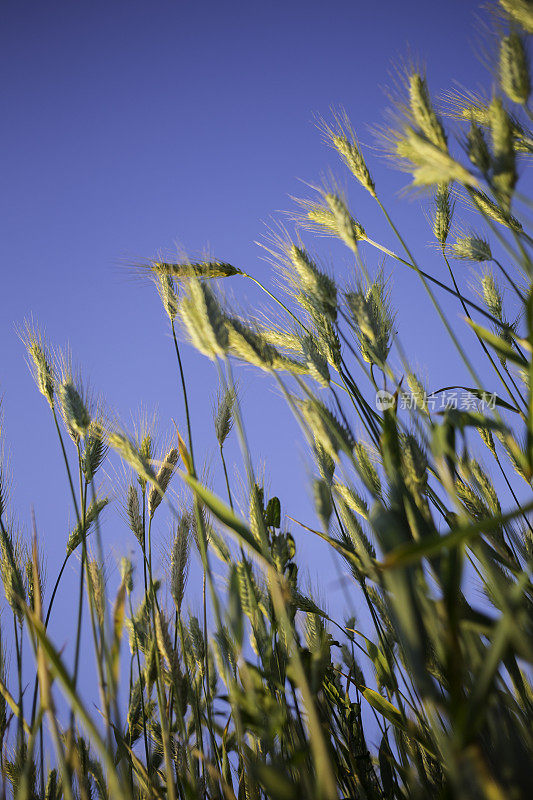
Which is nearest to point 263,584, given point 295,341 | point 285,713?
point 285,713

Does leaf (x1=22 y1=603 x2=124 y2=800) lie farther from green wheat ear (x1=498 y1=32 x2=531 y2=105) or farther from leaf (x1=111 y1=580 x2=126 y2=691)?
green wheat ear (x1=498 y1=32 x2=531 y2=105)

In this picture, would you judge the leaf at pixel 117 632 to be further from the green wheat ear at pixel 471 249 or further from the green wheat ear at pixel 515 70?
the green wheat ear at pixel 471 249

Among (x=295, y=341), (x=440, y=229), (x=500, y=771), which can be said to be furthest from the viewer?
(x=440, y=229)

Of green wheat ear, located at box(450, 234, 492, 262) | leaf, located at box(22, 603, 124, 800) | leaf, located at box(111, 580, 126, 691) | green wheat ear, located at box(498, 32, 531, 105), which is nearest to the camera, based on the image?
leaf, located at box(22, 603, 124, 800)

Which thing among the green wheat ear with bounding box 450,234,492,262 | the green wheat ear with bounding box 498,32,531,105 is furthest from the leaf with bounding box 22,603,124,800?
the green wheat ear with bounding box 450,234,492,262

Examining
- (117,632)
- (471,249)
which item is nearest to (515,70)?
(471,249)

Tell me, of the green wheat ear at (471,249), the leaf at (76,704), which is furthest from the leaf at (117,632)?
the green wheat ear at (471,249)

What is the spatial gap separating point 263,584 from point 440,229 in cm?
155

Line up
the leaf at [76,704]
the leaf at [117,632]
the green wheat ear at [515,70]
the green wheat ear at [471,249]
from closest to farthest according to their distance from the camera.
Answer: the leaf at [76,704], the leaf at [117,632], the green wheat ear at [515,70], the green wheat ear at [471,249]

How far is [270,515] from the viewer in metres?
1.31

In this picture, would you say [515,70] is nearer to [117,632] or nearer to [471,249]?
[471,249]

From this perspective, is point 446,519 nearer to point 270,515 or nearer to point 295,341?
point 270,515

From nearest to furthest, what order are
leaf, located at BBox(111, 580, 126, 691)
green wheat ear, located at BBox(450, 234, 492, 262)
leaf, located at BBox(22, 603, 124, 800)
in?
leaf, located at BBox(22, 603, 124, 800) < leaf, located at BBox(111, 580, 126, 691) < green wheat ear, located at BBox(450, 234, 492, 262)

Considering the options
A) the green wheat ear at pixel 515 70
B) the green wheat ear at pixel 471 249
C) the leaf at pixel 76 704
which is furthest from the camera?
→ the green wheat ear at pixel 471 249
